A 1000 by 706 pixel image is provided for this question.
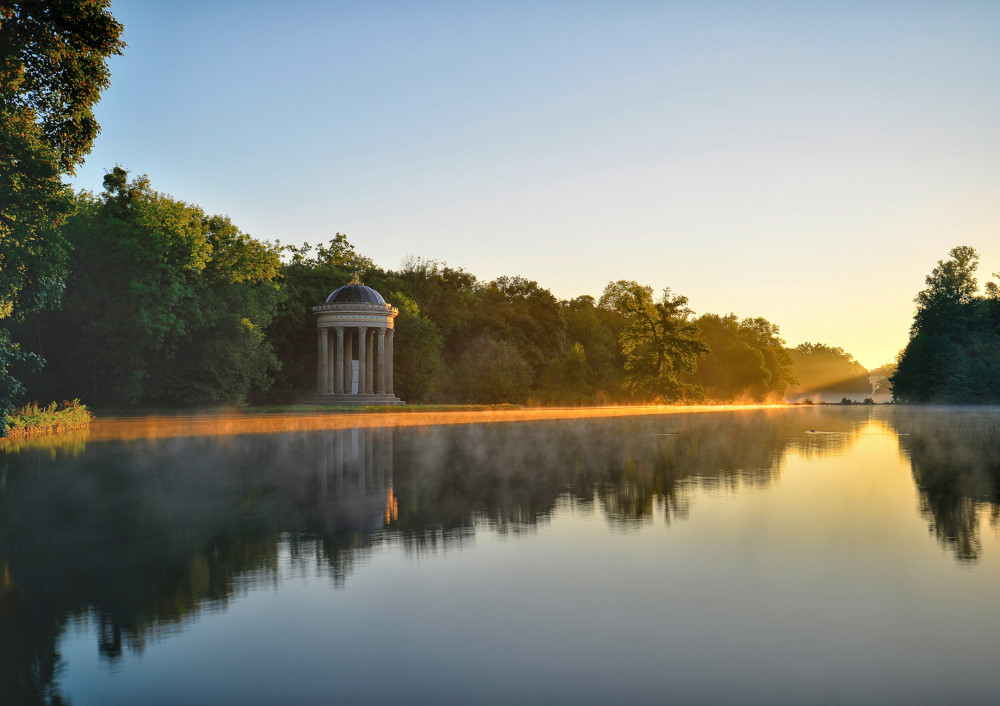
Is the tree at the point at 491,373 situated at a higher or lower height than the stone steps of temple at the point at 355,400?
higher

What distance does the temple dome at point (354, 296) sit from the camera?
2667 inches

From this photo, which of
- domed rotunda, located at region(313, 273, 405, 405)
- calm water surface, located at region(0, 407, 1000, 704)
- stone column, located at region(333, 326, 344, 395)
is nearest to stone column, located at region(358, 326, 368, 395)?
domed rotunda, located at region(313, 273, 405, 405)

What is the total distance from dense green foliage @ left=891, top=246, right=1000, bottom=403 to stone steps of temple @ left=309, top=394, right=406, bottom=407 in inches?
2862

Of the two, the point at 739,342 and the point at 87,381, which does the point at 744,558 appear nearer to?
the point at 87,381

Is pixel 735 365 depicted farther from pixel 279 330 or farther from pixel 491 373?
pixel 279 330

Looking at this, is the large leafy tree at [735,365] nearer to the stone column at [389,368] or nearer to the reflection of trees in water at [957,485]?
the stone column at [389,368]

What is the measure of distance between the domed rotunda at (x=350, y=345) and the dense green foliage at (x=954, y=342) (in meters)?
72.0

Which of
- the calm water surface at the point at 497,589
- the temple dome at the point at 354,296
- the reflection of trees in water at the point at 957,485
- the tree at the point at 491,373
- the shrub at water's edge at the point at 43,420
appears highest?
the temple dome at the point at 354,296

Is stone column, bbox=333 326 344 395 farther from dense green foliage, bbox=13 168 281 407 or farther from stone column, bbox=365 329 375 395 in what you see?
dense green foliage, bbox=13 168 281 407

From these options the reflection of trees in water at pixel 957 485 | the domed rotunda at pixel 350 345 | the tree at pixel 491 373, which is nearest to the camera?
the reflection of trees in water at pixel 957 485

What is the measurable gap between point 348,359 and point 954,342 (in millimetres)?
76275

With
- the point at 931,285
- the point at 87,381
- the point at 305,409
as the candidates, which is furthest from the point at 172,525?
the point at 931,285

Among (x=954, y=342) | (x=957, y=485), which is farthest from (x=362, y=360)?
(x=954, y=342)

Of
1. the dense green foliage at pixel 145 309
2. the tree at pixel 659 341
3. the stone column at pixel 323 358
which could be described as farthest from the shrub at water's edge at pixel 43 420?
the tree at pixel 659 341
